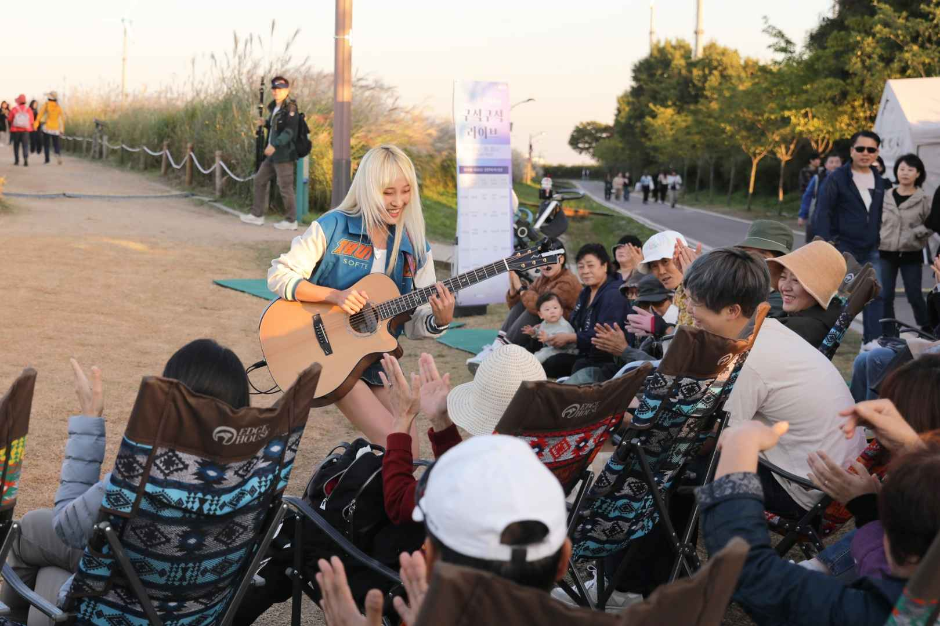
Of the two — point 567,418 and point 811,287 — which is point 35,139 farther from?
point 567,418

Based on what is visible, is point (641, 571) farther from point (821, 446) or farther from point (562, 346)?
point (562, 346)

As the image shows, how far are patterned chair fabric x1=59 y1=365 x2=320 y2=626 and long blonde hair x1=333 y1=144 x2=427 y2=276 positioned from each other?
6.70 ft

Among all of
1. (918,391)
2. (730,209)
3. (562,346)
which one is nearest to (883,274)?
(562,346)

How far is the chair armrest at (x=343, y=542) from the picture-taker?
278 centimetres

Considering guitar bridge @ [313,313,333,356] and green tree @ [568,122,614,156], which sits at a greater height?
green tree @ [568,122,614,156]

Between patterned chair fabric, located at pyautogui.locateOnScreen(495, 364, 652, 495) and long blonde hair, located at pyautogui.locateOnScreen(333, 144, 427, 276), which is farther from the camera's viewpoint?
long blonde hair, located at pyautogui.locateOnScreen(333, 144, 427, 276)

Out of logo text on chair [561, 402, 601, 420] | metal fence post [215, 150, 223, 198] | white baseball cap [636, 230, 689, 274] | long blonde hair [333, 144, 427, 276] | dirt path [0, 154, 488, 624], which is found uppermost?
metal fence post [215, 150, 223, 198]

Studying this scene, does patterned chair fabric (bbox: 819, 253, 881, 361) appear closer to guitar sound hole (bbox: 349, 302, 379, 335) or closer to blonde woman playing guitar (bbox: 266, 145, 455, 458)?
blonde woman playing guitar (bbox: 266, 145, 455, 458)

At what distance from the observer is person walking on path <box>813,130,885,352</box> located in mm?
8273

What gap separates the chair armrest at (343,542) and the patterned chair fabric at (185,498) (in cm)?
14

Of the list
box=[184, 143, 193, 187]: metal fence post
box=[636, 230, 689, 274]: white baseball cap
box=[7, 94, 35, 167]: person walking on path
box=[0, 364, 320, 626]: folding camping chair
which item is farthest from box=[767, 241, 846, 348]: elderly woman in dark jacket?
box=[7, 94, 35, 167]: person walking on path

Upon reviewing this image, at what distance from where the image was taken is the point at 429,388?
3076 millimetres

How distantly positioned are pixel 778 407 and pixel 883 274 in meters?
6.36

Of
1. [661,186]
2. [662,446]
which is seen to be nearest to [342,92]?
[662,446]
